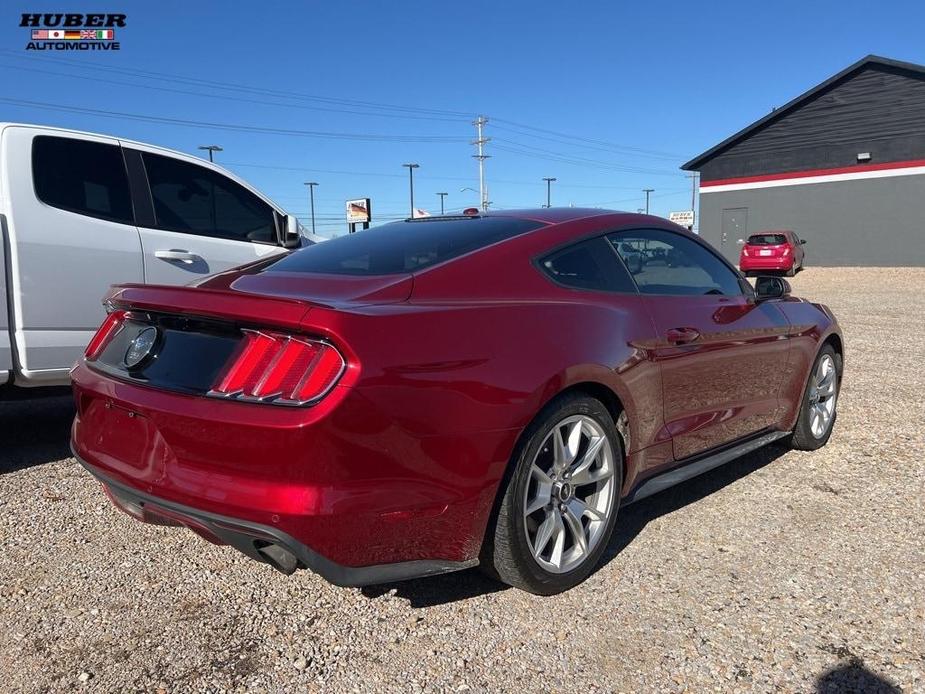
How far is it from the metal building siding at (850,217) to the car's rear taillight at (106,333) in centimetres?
2958

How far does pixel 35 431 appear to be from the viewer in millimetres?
5016

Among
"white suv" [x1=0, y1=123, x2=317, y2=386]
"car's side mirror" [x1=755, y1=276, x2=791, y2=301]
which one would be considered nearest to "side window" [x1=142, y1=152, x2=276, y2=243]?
"white suv" [x1=0, y1=123, x2=317, y2=386]

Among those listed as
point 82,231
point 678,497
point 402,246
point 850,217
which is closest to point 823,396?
point 678,497

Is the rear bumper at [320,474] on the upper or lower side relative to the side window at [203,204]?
lower

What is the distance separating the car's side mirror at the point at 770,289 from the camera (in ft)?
13.3

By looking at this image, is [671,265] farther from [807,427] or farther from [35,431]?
[35,431]

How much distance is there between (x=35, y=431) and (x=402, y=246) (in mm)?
3539

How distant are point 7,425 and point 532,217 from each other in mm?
4261

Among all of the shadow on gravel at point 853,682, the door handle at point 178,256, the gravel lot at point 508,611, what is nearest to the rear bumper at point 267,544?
the gravel lot at point 508,611

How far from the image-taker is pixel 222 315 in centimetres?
223

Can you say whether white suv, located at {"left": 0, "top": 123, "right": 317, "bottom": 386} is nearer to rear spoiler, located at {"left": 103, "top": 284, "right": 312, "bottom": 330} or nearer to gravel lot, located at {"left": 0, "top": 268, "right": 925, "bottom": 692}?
gravel lot, located at {"left": 0, "top": 268, "right": 925, "bottom": 692}

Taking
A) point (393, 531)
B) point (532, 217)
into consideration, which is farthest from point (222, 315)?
point (532, 217)

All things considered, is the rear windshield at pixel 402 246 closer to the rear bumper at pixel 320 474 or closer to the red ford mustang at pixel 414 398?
the red ford mustang at pixel 414 398

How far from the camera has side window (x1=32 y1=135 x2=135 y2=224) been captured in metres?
4.20
